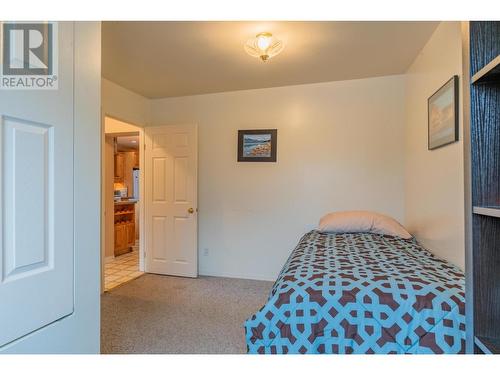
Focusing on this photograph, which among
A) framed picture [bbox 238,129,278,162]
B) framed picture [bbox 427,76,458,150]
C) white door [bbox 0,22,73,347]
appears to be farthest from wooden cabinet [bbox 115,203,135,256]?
framed picture [bbox 427,76,458,150]

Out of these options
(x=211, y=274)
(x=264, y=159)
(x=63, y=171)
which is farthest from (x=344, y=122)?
(x=63, y=171)

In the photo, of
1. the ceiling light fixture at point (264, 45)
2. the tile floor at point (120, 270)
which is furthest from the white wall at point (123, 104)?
the tile floor at point (120, 270)

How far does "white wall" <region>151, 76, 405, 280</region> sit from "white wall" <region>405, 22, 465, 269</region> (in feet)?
0.78

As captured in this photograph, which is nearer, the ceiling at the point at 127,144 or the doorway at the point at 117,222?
the doorway at the point at 117,222

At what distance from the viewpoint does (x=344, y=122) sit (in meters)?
3.31

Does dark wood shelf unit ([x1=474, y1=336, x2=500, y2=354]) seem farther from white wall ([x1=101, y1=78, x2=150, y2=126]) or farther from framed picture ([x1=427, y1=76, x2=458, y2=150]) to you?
white wall ([x1=101, y1=78, x2=150, y2=126])

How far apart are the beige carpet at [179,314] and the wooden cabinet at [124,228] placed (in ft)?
5.42

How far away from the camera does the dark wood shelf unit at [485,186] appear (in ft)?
2.35

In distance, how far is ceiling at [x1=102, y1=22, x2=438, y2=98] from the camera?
2156 millimetres

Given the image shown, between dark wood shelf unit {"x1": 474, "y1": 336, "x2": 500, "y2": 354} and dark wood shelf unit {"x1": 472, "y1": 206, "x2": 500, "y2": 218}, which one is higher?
dark wood shelf unit {"x1": 472, "y1": 206, "x2": 500, "y2": 218}

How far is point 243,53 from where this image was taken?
2592mm

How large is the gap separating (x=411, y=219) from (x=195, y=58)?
267 cm

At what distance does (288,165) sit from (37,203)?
289 cm

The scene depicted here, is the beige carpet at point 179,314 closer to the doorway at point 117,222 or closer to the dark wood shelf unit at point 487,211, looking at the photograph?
the doorway at point 117,222
